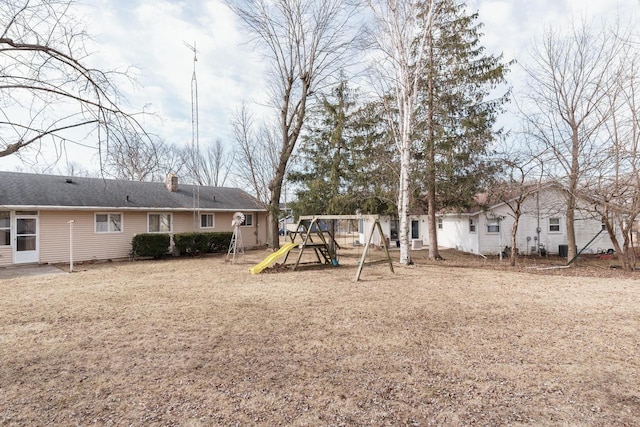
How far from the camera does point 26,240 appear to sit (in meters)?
12.7

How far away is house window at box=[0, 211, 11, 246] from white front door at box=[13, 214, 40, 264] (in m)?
0.21

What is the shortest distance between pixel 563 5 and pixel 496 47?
241 cm

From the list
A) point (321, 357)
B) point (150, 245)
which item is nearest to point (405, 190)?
point (321, 357)

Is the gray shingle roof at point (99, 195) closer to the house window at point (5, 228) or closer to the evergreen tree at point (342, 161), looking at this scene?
the house window at point (5, 228)

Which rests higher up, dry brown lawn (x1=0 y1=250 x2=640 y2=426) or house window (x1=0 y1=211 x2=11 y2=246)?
house window (x1=0 y1=211 x2=11 y2=246)

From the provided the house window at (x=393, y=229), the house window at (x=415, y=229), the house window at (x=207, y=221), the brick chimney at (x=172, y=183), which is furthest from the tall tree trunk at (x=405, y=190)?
the house window at (x=415, y=229)

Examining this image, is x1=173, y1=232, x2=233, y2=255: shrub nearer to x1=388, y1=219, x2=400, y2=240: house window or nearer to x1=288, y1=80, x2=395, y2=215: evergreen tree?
x1=288, y1=80, x2=395, y2=215: evergreen tree

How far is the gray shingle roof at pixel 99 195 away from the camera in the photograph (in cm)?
1295

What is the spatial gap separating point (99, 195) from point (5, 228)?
3375 mm

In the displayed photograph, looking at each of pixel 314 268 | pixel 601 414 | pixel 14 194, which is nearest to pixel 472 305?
pixel 601 414

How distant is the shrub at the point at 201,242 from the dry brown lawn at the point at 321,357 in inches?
301

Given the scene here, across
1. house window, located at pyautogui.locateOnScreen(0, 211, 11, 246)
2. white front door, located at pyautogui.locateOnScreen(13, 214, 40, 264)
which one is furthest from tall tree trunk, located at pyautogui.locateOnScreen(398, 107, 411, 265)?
house window, located at pyautogui.locateOnScreen(0, 211, 11, 246)

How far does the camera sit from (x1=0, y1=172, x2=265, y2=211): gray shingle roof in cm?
1295

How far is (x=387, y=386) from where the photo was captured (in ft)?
10.6
